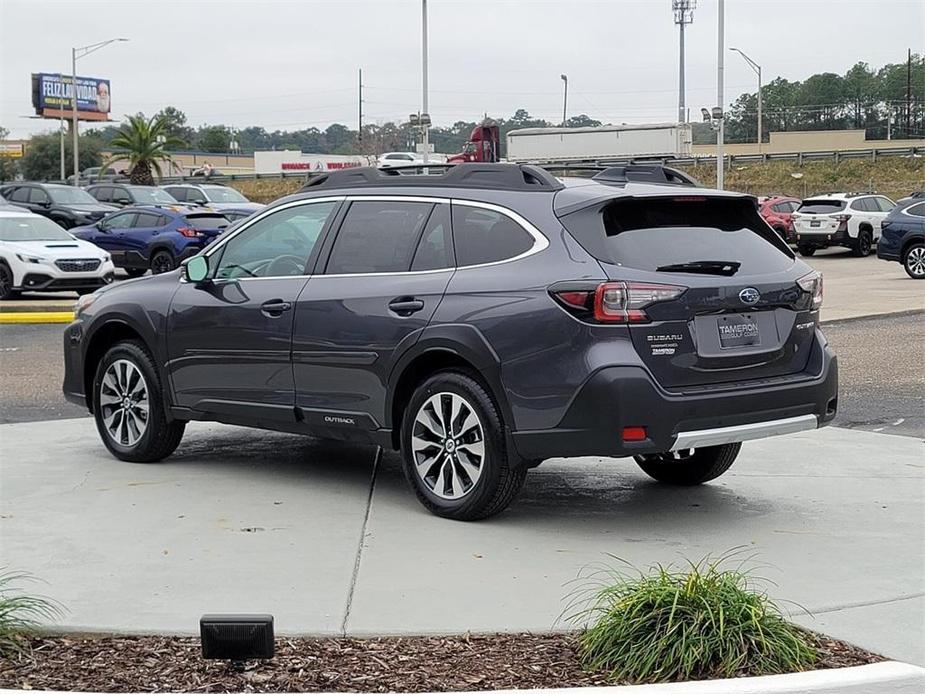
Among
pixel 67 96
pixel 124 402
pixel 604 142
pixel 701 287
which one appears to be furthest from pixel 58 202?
pixel 67 96

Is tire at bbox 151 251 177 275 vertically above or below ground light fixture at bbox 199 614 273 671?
above

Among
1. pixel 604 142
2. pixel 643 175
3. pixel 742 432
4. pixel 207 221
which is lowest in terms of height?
pixel 742 432

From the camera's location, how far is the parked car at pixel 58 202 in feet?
108

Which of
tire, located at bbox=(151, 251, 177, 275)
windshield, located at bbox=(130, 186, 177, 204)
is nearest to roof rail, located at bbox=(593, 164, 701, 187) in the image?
tire, located at bbox=(151, 251, 177, 275)

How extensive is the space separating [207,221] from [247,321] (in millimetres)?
20204

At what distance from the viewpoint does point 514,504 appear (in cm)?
761

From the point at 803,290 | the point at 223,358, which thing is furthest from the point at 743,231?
the point at 223,358

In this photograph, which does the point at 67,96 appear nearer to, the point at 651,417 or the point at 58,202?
the point at 58,202

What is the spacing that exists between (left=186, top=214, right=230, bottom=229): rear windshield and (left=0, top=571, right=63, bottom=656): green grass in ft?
72.8

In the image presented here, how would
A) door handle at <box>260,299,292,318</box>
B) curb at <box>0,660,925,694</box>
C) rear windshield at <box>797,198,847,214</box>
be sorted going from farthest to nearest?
rear windshield at <box>797,198,847,214</box>
door handle at <box>260,299,292,318</box>
curb at <box>0,660,925,694</box>

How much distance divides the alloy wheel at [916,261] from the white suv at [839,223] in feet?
30.8

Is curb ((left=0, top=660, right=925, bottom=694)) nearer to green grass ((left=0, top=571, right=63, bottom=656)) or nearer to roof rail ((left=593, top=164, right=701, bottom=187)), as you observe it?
green grass ((left=0, top=571, right=63, bottom=656))

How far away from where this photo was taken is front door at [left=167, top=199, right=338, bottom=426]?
26.1 feet

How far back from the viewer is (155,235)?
89.9ft
